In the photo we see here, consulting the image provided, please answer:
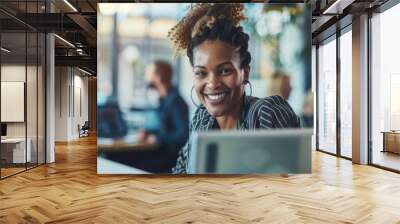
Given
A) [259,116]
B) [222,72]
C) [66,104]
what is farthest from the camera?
[66,104]

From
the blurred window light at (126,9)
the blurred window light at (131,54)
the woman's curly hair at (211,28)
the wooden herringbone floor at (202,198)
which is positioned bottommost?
the wooden herringbone floor at (202,198)

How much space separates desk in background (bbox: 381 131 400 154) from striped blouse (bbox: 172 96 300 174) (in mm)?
2488

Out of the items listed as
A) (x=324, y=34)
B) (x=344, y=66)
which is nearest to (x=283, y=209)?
(x=344, y=66)

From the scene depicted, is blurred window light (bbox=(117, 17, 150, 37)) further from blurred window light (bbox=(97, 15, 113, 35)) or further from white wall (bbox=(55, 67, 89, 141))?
white wall (bbox=(55, 67, 89, 141))

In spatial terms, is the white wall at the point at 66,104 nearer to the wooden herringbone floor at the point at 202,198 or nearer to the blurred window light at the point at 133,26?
the wooden herringbone floor at the point at 202,198

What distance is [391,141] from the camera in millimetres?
7469

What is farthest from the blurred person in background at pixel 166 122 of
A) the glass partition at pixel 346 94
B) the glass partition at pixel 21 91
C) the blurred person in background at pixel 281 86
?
the glass partition at pixel 346 94

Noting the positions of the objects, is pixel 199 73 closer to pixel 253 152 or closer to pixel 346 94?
pixel 253 152

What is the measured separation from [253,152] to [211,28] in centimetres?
218

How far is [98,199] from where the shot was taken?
479 cm

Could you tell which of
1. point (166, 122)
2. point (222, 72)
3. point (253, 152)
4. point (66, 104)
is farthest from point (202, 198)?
point (66, 104)

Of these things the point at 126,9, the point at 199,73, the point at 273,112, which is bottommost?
the point at 273,112

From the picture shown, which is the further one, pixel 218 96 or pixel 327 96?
pixel 327 96

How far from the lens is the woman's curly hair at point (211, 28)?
243 inches
